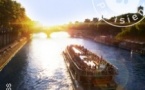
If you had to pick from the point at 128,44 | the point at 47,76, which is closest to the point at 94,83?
the point at 47,76

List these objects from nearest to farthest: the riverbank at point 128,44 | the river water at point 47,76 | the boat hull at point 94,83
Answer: the boat hull at point 94,83 → the river water at point 47,76 → the riverbank at point 128,44

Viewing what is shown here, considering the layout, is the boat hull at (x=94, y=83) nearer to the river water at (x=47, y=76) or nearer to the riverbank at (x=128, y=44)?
the river water at (x=47, y=76)

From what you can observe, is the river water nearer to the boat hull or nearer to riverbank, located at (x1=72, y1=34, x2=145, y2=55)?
the boat hull

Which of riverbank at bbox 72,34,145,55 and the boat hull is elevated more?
the boat hull

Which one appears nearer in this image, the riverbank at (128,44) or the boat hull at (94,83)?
the boat hull at (94,83)

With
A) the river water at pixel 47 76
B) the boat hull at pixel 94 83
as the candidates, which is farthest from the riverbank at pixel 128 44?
the boat hull at pixel 94 83

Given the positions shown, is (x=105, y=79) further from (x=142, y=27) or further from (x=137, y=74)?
(x=142, y=27)

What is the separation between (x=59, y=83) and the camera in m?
47.2

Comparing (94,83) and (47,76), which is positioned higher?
(94,83)

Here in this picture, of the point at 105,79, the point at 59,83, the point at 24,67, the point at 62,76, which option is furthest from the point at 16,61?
the point at 105,79

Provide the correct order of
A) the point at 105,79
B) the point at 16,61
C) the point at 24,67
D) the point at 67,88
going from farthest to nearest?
the point at 16,61
the point at 24,67
the point at 67,88
the point at 105,79

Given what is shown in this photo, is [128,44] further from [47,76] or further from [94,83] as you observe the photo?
[94,83]

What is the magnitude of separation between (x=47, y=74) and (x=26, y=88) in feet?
35.3

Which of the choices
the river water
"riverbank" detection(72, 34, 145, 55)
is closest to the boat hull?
the river water
